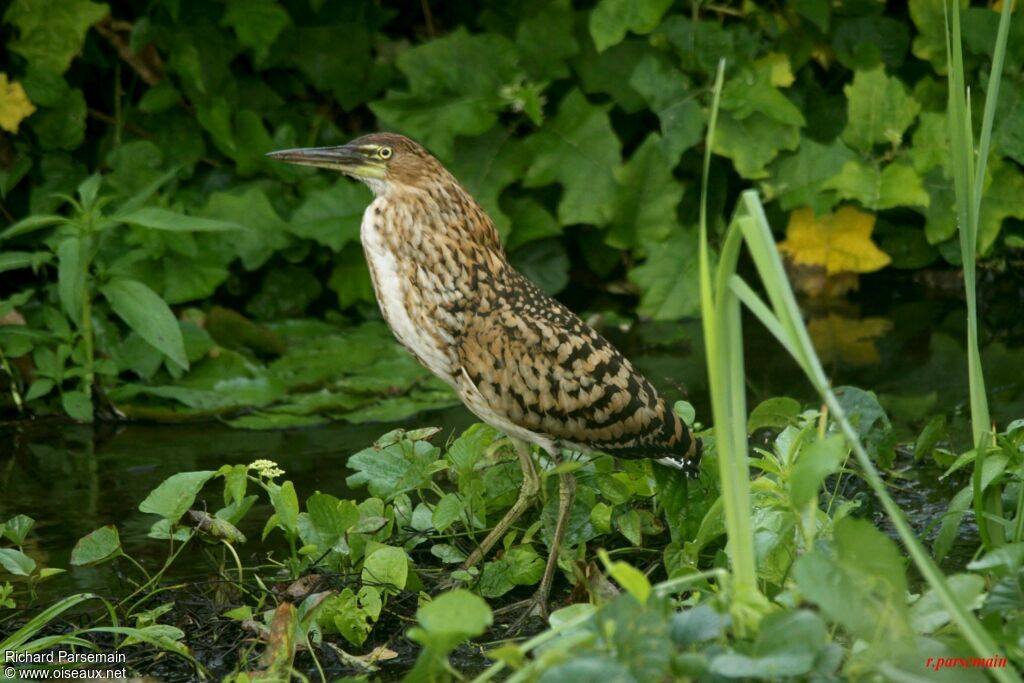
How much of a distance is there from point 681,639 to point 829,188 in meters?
4.81

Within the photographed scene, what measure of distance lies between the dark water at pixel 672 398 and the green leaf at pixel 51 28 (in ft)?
6.33

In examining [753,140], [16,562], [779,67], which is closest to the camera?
[16,562]

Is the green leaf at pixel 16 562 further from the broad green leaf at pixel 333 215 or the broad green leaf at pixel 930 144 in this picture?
the broad green leaf at pixel 930 144

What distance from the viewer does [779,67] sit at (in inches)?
295

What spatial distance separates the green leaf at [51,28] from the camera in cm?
696

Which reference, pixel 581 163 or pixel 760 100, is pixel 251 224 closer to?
pixel 581 163

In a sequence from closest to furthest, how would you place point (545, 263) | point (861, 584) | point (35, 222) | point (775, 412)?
point (861, 584), point (775, 412), point (35, 222), point (545, 263)

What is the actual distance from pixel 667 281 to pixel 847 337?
95cm

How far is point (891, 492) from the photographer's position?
513 centimetres

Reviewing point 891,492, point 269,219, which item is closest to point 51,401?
point 269,219

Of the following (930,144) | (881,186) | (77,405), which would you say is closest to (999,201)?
(930,144)

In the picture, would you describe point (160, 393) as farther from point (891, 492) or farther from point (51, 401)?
point (891, 492)

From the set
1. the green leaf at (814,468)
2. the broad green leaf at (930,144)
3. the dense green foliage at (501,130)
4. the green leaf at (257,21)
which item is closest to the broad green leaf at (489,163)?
the dense green foliage at (501,130)

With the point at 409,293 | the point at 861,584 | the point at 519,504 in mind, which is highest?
the point at 409,293
